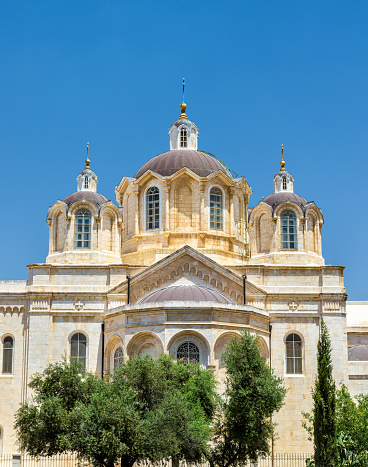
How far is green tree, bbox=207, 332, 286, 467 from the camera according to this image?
3366 centimetres

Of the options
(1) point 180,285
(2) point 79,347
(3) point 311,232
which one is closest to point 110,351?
(2) point 79,347

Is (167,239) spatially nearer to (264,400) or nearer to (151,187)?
(151,187)

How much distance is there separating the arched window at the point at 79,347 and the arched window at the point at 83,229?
5.40m

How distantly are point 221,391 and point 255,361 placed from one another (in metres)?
4.52

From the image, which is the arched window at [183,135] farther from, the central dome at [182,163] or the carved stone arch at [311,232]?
the carved stone arch at [311,232]

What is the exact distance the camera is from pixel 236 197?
49062mm

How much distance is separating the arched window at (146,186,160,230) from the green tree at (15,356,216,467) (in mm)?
13870

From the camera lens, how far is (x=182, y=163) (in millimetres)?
48469

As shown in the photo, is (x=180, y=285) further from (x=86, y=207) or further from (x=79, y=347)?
(x=86, y=207)

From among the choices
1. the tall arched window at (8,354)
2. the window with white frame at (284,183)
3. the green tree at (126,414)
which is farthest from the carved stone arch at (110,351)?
the window with white frame at (284,183)

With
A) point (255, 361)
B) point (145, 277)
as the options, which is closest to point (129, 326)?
point (145, 277)

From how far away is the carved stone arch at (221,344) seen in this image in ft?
126

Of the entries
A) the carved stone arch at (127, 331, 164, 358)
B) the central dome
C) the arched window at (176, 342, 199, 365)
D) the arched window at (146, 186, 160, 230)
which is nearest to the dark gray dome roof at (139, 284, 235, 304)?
the carved stone arch at (127, 331, 164, 358)

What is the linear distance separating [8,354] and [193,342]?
1122 centimetres
